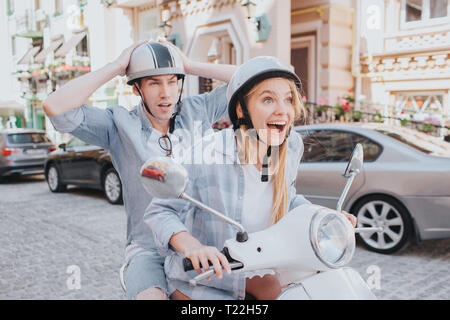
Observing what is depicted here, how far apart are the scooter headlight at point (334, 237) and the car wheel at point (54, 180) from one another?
1034 centimetres

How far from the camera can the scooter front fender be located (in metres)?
1.37

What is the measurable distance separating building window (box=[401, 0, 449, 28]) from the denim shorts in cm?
1190

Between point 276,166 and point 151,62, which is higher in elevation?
point 151,62

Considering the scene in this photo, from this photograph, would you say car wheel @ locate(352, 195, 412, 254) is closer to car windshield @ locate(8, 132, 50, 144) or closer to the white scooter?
the white scooter

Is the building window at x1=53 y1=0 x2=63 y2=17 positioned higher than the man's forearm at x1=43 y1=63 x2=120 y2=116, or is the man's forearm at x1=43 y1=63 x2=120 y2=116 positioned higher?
the building window at x1=53 y1=0 x2=63 y2=17

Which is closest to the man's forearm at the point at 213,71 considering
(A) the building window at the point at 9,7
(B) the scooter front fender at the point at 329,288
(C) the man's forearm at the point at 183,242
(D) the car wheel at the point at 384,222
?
(C) the man's forearm at the point at 183,242

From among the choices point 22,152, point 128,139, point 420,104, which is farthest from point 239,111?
point 22,152

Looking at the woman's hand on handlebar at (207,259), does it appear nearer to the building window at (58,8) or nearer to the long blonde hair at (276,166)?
the long blonde hair at (276,166)

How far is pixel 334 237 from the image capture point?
1413 mm

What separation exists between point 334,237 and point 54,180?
10582 millimetres

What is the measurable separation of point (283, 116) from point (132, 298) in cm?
90

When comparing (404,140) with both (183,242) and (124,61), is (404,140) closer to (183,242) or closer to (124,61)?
(124,61)

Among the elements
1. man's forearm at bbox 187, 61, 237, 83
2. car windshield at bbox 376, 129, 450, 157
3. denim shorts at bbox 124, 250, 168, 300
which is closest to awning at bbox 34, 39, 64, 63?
car windshield at bbox 376, 129, 450, 157

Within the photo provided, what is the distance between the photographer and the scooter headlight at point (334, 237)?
1.37 metres
